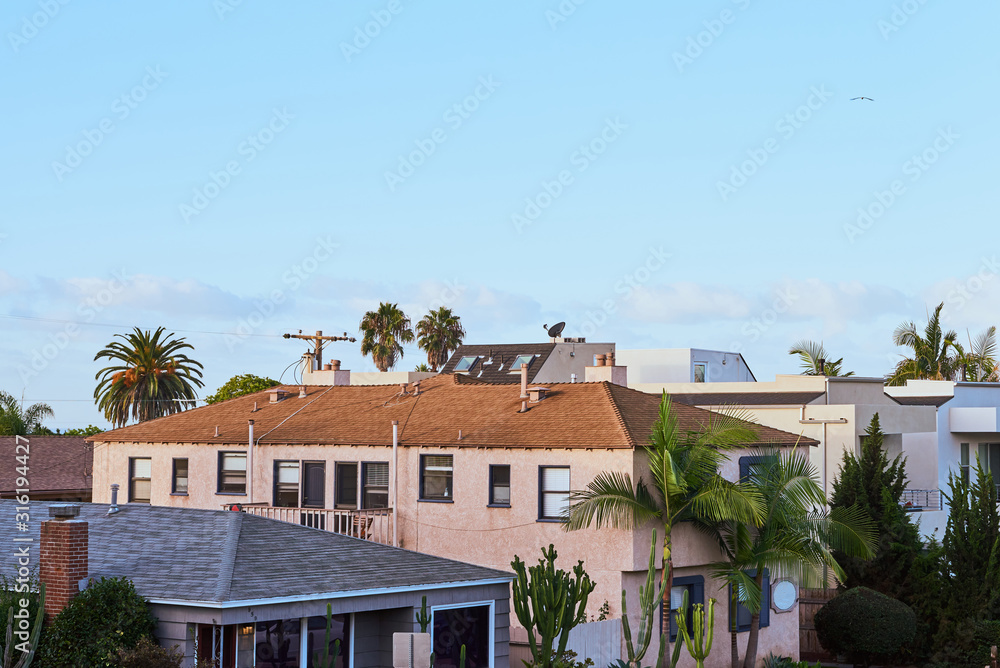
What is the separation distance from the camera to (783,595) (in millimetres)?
31172

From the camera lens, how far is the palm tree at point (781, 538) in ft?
90.2

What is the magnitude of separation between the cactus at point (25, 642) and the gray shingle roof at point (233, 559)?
139cm

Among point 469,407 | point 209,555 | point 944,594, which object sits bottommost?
point 944,594

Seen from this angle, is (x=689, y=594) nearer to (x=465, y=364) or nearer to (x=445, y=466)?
(x=445, y=466)

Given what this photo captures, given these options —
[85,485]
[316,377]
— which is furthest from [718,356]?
[85,485]

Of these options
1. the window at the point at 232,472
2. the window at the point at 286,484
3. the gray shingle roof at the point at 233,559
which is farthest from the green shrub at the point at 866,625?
the window at the point at 232,472

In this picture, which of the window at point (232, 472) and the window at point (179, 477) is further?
the window at point (179, 477)

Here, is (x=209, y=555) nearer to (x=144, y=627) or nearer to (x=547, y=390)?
(x=144, y=627)

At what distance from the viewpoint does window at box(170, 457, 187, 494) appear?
34.7 m

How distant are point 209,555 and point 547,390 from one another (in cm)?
1286

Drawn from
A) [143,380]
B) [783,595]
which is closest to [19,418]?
[143,380]

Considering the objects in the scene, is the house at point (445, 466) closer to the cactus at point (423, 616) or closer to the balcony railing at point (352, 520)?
the balcony railing at point (352, 520)

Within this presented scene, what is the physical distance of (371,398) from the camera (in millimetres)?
34812

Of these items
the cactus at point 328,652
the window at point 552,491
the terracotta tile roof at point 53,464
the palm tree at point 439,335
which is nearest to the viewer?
the cactus at point 328,652
